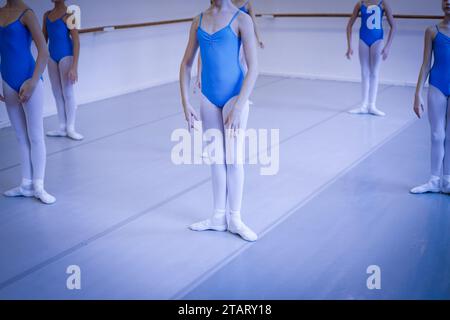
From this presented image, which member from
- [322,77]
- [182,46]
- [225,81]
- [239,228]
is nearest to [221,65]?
[225,81]

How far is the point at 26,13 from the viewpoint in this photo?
12.7 feet

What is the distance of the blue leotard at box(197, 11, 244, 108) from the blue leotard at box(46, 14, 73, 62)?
250 centimetres

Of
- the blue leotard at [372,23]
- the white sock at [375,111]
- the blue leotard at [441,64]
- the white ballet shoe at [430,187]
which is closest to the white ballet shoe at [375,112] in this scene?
the white sock at [375,111]

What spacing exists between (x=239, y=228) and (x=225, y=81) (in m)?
0.93

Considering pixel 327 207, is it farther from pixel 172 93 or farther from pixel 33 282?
pixel 172 93

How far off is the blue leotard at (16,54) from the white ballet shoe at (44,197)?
30.2 inches

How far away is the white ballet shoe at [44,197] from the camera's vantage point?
418 centimetres

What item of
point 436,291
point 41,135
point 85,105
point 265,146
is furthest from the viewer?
point 85,105

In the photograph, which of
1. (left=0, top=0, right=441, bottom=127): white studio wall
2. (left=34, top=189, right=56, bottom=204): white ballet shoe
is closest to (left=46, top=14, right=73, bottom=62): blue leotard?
(left=0, top=0, right=441, bottom=127): white studio wall

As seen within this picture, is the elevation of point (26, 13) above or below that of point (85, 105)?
above

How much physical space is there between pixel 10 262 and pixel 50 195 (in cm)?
104

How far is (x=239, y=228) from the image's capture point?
11.8 ft

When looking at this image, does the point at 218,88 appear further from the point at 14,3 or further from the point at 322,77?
the point at 322,77
